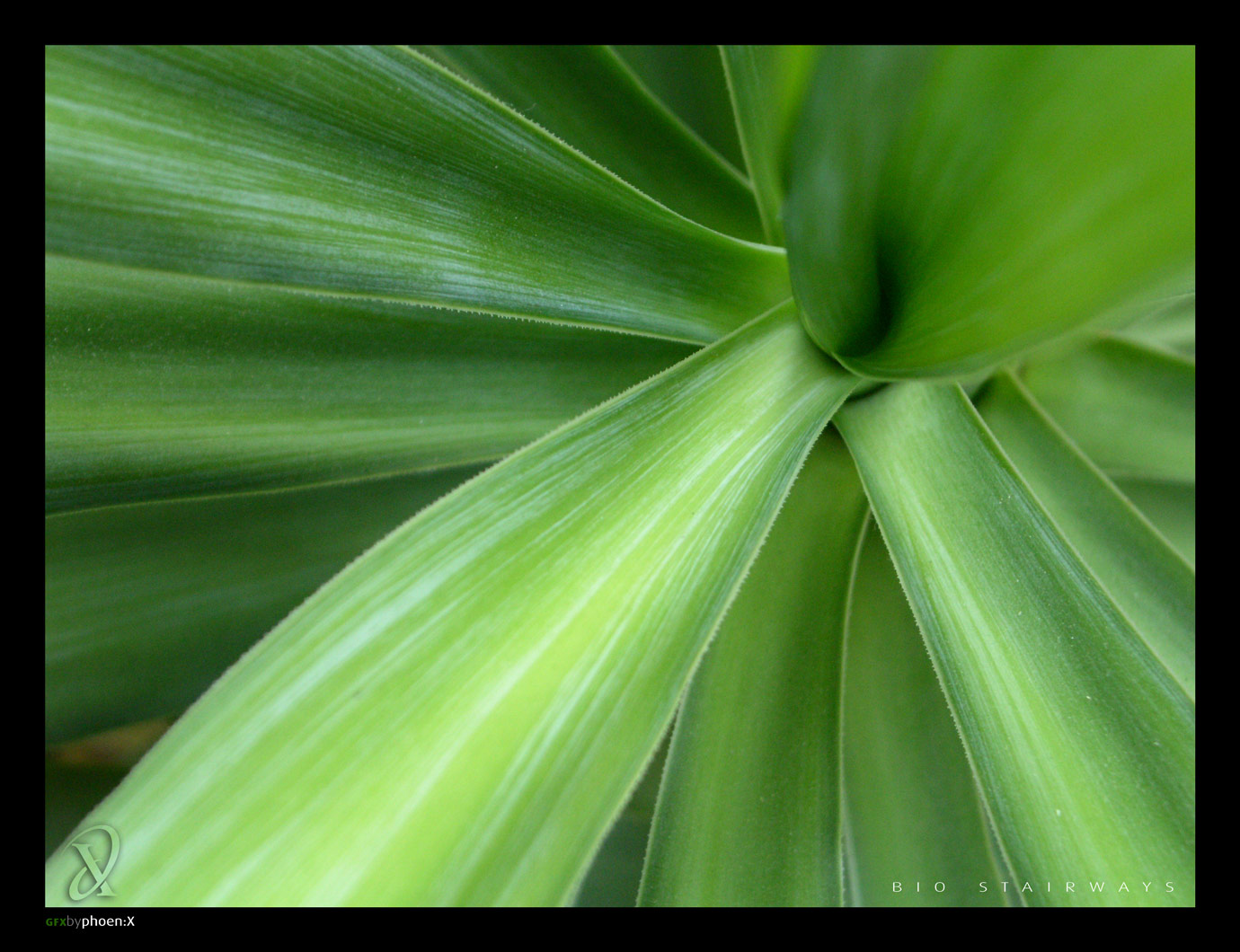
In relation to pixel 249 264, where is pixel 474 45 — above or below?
above

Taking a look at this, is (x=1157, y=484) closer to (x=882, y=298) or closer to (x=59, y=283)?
(x=882, y=298)

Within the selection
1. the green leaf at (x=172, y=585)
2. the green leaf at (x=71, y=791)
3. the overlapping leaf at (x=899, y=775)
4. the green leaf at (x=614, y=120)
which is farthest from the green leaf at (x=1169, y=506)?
the green leaf at (x=71, y=791)

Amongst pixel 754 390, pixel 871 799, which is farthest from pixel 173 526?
pixel 871 799

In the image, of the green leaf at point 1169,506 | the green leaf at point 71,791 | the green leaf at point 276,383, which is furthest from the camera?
the green leaf at point 1169,506

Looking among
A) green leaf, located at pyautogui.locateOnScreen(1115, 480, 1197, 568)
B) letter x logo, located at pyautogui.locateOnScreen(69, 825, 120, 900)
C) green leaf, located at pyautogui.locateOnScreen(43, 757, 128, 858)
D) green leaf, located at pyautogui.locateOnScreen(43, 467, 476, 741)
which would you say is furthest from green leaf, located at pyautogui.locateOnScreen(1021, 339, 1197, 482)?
green leaf, located at pyautogui.locateOnScreen(43, 757, 128, 858)

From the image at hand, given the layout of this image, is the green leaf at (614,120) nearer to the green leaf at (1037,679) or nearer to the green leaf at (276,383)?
the green leaf at (276,383)

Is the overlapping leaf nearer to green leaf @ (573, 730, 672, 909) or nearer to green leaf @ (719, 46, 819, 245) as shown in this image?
green leaf @ (573, 730, 672, 909)

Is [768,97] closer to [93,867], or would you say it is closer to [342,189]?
[342,189]
